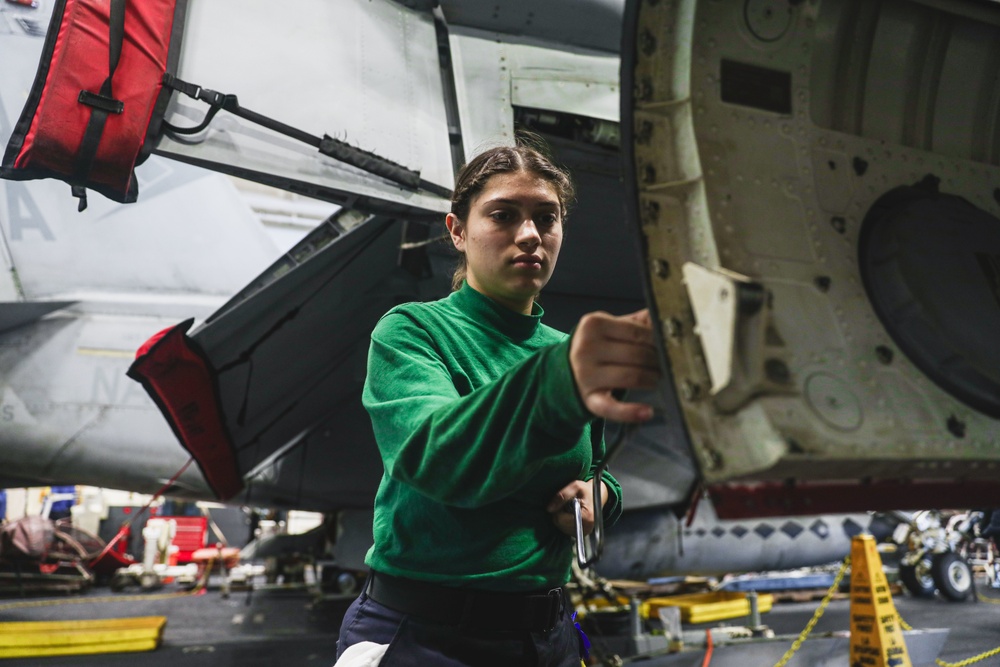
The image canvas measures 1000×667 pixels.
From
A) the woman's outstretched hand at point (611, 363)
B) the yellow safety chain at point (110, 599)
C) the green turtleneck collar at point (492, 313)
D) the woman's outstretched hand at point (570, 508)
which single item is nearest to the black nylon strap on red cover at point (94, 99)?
the green turtleneck collar at point (492, 313)

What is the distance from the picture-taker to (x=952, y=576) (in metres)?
8.20

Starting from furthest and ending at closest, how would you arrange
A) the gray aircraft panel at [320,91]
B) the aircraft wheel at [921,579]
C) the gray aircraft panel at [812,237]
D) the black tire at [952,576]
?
the aircraft wheel at [921,579]
the black tire at [952,576]
the gray aircraft panel at [320,91]
the gray aircraft panel at [812,237]

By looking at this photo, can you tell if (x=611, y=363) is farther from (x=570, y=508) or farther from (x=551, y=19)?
(x=551, y=19)

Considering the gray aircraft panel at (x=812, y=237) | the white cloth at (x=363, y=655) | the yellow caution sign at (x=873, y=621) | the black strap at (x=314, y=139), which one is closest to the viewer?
the gray aircraft panel at (x=812, y=237)

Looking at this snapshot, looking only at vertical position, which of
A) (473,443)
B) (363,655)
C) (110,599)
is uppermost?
(473,443)

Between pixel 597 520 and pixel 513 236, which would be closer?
pixel 597 520

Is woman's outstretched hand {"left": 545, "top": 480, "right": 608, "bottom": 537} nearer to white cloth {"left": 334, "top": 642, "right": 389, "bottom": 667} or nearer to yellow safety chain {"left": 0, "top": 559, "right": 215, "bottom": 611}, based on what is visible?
white cloth {"left": 334, "top": 642, "right": 389, "bottom": 667}

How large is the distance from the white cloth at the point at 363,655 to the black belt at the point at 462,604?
0.24ft

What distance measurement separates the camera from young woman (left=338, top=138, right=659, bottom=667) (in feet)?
3.09

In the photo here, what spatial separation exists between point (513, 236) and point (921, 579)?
947cm

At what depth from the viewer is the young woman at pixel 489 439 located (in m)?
0.94

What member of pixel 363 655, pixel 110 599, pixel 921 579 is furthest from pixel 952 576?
pixel 110 599

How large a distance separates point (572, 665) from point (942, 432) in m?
0.84

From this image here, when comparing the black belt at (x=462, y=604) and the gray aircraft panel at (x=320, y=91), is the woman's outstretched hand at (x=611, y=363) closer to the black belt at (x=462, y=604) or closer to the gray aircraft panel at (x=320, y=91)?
the black belt at (x=462, y=604)
